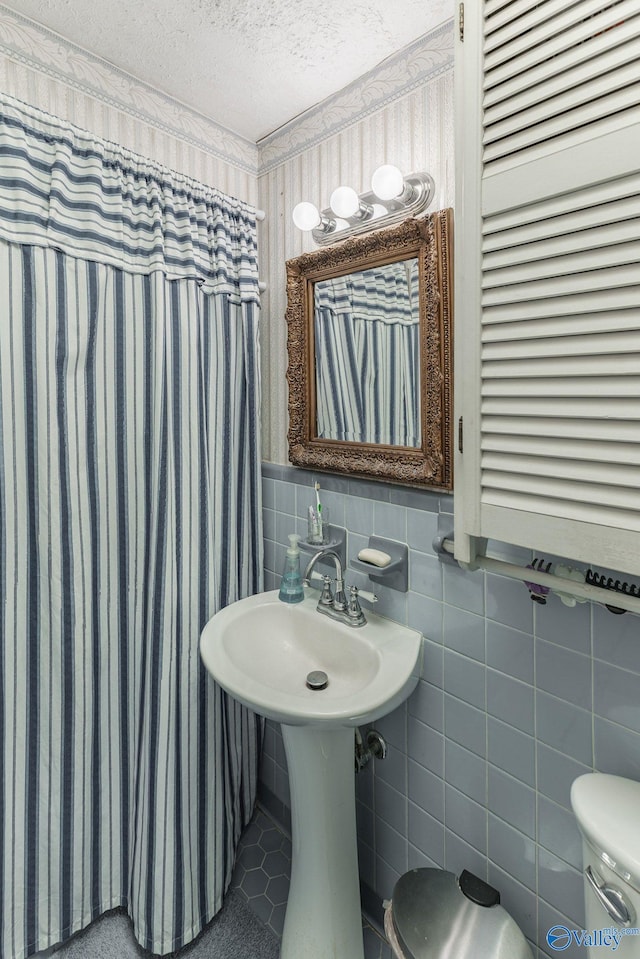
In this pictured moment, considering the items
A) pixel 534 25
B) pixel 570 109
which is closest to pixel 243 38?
pixel 534 25

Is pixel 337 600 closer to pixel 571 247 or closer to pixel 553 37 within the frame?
pixel 571 247

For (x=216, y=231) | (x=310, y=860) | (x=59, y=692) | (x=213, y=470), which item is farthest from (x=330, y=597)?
(x=216, y=231)

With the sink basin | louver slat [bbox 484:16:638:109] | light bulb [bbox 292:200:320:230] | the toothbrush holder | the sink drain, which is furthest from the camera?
the toothbrush holder

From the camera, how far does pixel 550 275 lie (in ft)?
2.38

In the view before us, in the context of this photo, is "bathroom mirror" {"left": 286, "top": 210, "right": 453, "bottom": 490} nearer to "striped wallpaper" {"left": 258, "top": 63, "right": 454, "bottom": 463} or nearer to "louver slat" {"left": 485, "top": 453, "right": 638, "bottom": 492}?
"striped wallpaper" {"left": 258, "top": 63, "right": 454, "bottom": 463}

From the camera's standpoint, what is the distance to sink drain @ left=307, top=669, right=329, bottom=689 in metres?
1.27

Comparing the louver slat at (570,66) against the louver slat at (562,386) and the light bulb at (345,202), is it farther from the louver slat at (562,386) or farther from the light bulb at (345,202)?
the light bulb at (345,202)

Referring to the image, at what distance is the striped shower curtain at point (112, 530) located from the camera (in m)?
1.21

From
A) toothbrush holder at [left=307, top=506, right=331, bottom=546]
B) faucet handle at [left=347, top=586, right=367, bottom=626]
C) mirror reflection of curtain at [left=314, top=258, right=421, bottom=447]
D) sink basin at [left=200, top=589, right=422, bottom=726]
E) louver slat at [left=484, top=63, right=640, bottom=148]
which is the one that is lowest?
sink basin at [left=200, top=589, right=422, bottom=726]

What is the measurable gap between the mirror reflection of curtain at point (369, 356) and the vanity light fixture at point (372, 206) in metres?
0.12

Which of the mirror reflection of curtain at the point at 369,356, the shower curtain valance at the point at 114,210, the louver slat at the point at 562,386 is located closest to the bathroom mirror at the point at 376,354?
the mirror reflection of curtain at the point at 369,356

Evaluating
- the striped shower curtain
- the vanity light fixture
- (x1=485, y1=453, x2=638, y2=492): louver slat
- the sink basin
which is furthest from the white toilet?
the vanity light fixture

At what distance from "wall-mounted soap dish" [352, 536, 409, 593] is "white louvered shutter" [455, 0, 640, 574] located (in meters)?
0.42

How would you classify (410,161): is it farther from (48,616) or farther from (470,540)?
(48,616)
